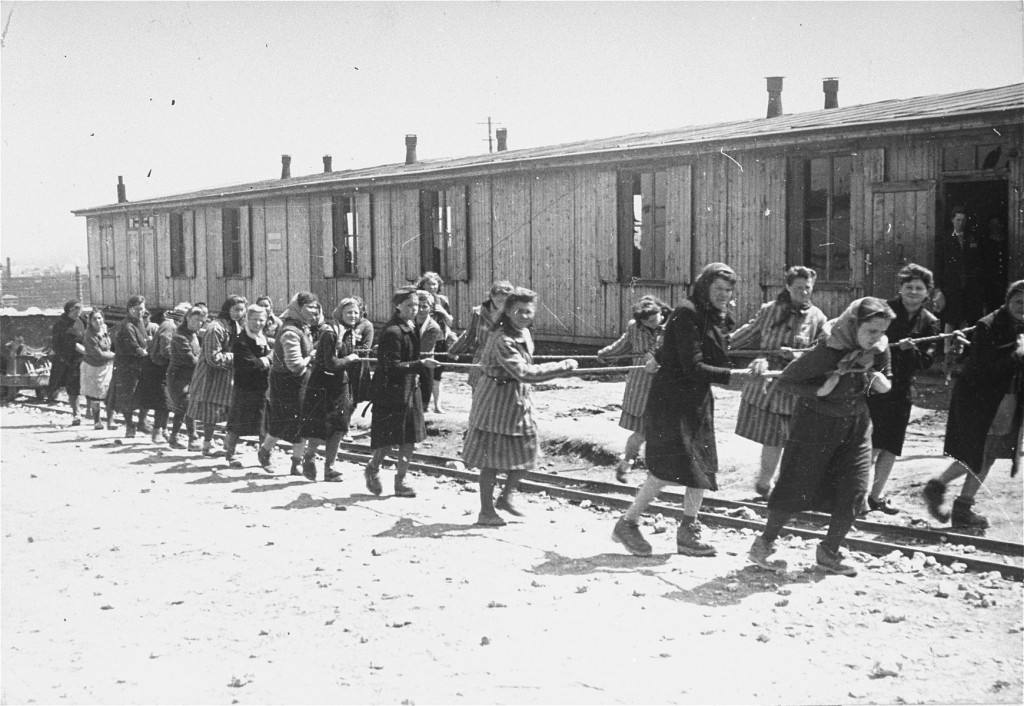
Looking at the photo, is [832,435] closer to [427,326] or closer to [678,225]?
[427,326]

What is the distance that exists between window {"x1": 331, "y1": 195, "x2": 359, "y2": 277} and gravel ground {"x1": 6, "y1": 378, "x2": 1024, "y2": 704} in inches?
651

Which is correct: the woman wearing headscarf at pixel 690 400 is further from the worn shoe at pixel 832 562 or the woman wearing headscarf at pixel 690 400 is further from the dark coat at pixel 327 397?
the dark coat at pixel 327 397

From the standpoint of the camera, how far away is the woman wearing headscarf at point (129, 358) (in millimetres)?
13977

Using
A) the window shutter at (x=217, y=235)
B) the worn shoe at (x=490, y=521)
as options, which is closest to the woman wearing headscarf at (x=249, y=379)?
the worn shoe at (x=490, y=521)

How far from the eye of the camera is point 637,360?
966 centimetres

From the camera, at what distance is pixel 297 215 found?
27.0 m

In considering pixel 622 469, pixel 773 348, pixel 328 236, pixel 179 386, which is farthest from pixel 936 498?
pixel 328 236

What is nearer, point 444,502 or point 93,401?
point 444,502

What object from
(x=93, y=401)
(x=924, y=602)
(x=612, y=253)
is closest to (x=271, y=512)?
(x=924, y=602)

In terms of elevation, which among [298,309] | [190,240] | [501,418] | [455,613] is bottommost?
[455,613]

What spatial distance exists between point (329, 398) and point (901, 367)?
533cm

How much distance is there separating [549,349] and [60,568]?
42.7 ft

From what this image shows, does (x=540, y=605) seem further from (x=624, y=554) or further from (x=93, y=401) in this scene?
(x=93, y=401)

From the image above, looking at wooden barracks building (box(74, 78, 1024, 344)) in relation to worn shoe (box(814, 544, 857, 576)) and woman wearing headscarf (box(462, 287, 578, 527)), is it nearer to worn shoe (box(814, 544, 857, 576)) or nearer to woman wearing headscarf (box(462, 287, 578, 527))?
woman wearing headscarf (box(462, 287, 578, 527))
